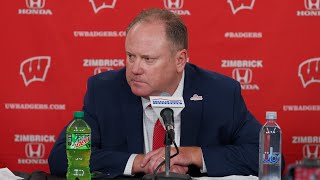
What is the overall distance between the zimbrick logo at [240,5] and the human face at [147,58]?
3.65 ft

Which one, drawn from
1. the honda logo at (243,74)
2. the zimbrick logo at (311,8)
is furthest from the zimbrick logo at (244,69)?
the zimbrick logo at (311,8)

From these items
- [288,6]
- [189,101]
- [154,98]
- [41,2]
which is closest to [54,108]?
[41,2]

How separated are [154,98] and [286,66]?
5.85ft

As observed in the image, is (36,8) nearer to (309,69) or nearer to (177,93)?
(177,93)

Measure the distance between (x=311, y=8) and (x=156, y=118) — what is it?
146 centimetres

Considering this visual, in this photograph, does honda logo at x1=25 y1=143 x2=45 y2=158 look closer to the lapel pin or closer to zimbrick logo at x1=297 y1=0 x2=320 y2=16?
the lapel pin

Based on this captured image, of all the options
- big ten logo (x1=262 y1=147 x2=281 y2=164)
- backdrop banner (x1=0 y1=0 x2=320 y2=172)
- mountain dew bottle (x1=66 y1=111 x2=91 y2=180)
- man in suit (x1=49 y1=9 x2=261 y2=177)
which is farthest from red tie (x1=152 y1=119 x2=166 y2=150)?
backdrop banner (x1=0 y1=0 x2=320 y2=172)

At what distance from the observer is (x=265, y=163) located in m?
2.29

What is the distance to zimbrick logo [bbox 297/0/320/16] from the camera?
12.1 ft

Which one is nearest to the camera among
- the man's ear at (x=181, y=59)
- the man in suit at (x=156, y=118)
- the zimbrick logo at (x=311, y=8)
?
the man in suit at (x=156, y=118)

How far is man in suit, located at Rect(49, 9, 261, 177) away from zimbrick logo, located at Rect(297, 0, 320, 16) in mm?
1012

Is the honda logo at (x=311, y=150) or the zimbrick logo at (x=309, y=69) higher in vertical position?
the zimbrick logo at (x=309, y=69)

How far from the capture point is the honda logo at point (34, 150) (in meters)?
3.79

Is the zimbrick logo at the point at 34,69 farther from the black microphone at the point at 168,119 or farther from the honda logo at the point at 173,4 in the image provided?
the black microphone at the point at 168,119
